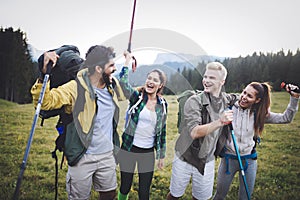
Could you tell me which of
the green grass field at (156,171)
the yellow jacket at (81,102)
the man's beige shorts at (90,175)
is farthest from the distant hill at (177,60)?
the man's beige shorts at (90,175)

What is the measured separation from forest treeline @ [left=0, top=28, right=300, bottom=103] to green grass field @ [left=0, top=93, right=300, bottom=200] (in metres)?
0.39

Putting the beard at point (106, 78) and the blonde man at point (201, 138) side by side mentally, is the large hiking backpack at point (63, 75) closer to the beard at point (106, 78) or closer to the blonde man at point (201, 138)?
the beard at point (106, 78)

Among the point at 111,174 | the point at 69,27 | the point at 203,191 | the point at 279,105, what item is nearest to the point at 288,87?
the point at 203,191

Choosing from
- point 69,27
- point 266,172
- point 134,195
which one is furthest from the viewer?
point 266,172

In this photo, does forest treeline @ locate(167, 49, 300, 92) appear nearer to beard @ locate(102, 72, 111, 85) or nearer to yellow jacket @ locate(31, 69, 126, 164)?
beard @ locate(102, 72, 111, 85)

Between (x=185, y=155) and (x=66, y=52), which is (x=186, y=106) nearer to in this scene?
(x=185, y=155)

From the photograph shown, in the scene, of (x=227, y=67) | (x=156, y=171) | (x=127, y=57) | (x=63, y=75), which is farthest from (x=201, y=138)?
(x=227, y=67)

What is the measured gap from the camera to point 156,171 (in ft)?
14.7

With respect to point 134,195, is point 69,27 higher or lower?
higher

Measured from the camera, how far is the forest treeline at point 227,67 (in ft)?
16.6

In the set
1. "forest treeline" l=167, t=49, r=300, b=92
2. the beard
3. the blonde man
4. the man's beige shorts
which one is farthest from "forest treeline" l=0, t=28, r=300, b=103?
the man's beige shorts

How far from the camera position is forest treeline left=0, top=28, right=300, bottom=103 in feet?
16.6

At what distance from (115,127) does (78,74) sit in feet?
1.92

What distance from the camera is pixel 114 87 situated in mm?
2709
